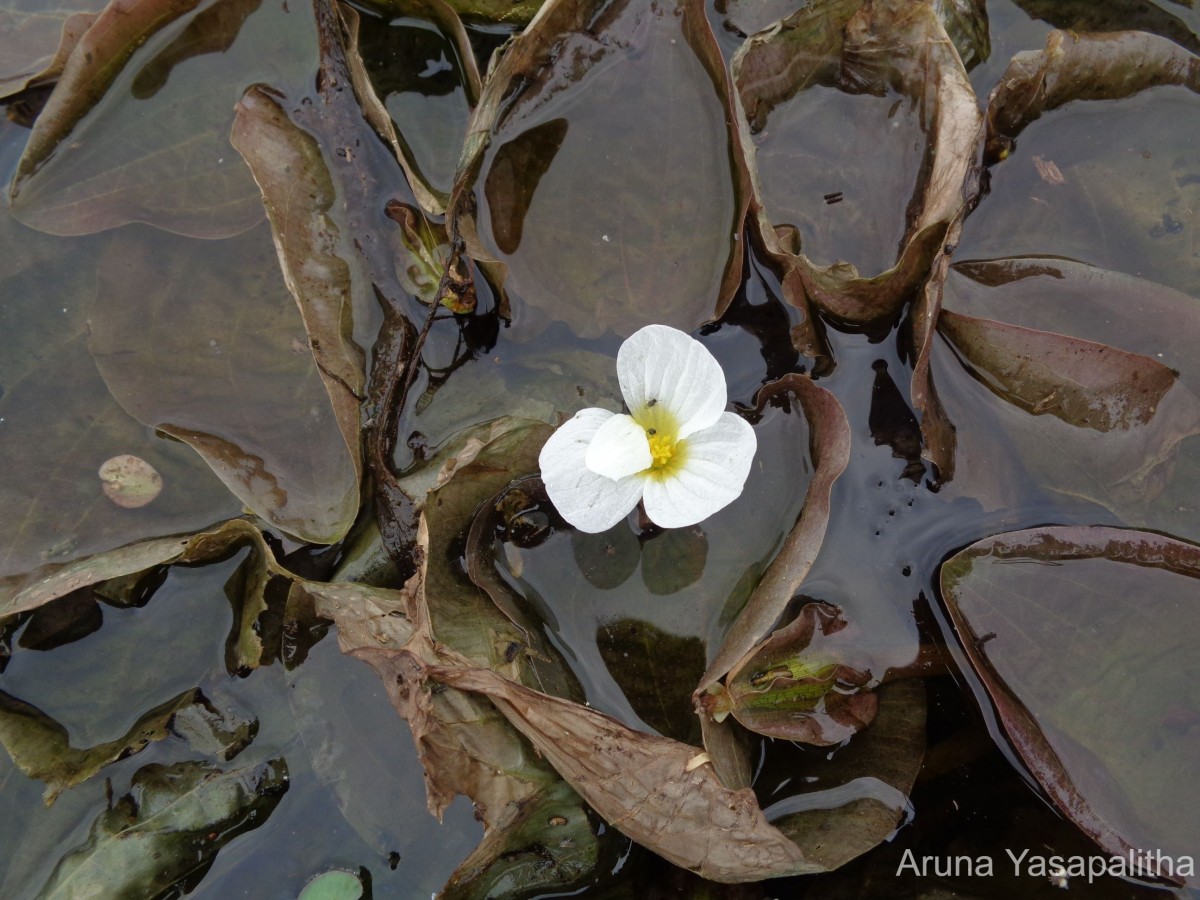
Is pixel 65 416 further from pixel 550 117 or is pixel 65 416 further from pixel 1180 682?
pixel 1180 682

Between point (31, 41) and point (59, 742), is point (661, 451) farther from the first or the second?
point (31, 41)

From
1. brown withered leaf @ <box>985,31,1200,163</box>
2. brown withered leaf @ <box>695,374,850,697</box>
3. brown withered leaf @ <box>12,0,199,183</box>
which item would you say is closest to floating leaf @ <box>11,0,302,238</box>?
brown withered leaf @ <box>12,0,199,183</box>

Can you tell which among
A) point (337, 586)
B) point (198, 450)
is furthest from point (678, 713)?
point (198, 450)

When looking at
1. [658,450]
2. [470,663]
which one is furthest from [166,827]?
[658,450]

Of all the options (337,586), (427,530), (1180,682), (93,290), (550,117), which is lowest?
(1180,682)

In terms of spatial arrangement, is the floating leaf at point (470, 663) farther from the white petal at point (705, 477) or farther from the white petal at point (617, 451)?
the white petal at point (705, 477)

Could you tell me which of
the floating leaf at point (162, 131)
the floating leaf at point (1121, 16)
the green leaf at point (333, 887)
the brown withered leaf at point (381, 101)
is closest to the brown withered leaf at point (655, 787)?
the green leaf at point (333, 887)

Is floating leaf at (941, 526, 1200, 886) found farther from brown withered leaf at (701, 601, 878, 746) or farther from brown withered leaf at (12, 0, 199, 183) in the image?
brown withered leaf at (12, 0, 199, 183)
